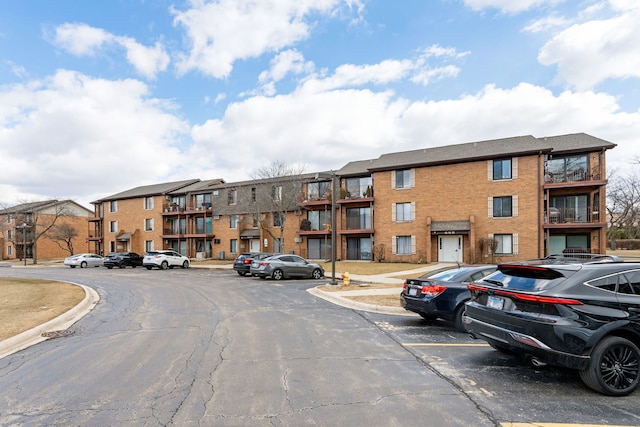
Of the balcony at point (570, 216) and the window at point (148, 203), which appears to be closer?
the balcony at point (570, 216)

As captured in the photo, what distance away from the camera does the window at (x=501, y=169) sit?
27.1 m

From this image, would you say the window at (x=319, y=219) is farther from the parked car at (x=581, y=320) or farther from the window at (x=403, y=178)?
the parked car at (x=581, y=320)

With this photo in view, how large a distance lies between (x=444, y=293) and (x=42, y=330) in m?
8.68

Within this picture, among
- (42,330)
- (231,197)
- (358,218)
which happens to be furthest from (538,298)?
(231,197)

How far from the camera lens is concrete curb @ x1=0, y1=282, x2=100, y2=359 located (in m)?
6.84

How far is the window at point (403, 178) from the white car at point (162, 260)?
1890 cm

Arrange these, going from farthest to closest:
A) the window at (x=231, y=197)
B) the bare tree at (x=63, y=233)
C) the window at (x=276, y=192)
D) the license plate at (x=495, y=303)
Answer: the bare tree at (x=63, y=233) < the window at (x=231, y=197) < the window at (x=276, y=192) < the license plate at (x=495, y=303)

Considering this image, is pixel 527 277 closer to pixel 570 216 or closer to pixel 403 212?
pixel 570 216

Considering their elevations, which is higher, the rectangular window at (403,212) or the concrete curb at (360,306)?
the rectangular window at (403,212)

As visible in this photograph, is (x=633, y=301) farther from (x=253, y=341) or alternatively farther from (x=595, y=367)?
(x=253, y=341)

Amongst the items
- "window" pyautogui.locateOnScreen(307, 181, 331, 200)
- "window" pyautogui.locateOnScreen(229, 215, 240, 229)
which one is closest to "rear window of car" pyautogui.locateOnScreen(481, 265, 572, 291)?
"window" pyautogui.locateOnScreen(307, 181, 331, 200)

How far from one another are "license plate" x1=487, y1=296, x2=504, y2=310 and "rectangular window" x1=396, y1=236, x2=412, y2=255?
2489 cm

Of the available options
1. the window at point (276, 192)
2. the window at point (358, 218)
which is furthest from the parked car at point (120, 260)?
the window at point (358, 218)

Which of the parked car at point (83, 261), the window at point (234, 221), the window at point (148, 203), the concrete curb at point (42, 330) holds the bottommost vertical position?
the parked car at point (83, 261)
